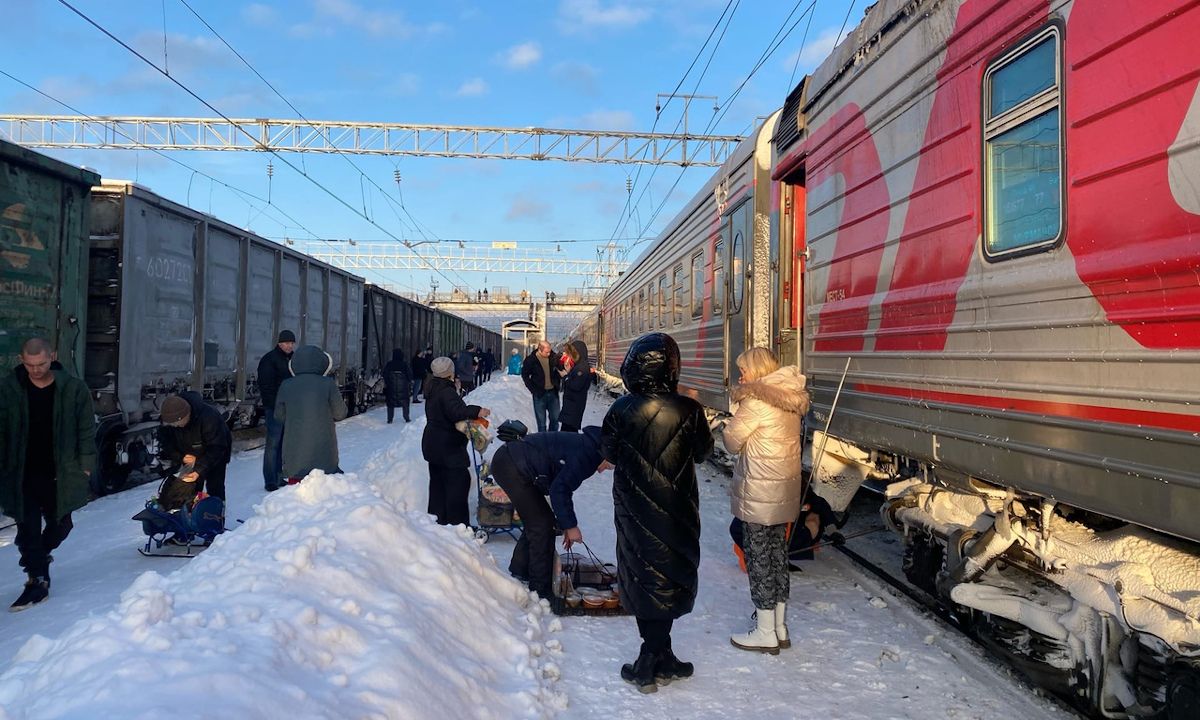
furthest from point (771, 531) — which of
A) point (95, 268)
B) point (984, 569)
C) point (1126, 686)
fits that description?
point (95, 268)

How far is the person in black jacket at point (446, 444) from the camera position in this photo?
19.4ft

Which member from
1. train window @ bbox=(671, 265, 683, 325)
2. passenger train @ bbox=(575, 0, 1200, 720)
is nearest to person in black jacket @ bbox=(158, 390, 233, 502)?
passenger train @ bbox=(575, 0, 1200, 720)

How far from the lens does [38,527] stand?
15.6 feet

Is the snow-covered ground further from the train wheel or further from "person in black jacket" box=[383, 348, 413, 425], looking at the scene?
"person in black jacket" box=[383, 348, 413, 425]

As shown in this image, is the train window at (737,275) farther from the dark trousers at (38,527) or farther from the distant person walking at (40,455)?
the dark trousers at (38,527)

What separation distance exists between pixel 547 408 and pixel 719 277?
420cm

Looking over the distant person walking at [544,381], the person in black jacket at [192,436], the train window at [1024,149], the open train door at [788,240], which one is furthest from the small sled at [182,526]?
the train window at [1024,149]

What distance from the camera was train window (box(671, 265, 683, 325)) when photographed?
1112 centimetres

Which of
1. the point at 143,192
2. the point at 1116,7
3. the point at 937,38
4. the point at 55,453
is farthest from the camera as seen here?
the point at 143,192

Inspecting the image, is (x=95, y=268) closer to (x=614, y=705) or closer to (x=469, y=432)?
(x=469, y=432)

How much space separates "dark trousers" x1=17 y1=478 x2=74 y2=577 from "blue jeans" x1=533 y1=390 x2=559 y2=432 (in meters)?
7.16

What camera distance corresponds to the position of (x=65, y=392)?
16.0 feet

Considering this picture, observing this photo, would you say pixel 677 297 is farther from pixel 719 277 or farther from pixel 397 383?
pixel 397 383

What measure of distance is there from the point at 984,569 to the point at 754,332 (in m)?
3.58
